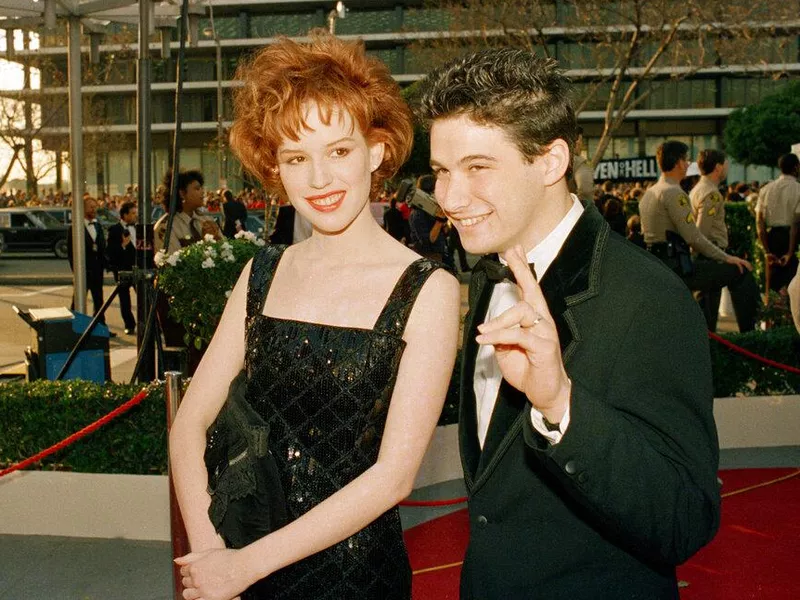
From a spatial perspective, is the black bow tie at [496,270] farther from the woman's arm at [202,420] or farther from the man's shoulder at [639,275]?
the woman's arm at [202,420]

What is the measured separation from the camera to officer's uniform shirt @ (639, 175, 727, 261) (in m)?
8.71

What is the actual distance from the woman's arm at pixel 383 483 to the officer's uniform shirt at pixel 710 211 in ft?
26.8

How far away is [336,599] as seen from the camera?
2168 millimetres

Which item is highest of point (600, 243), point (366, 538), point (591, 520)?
point (600, 243)

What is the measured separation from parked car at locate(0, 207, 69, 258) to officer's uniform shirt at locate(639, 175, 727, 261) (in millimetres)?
23515

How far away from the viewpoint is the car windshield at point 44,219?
29.6 meters

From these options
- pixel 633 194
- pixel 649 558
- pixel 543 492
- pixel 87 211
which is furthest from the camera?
pixel 633 194

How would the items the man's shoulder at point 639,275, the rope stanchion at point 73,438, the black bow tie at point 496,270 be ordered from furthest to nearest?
the rope stanchion at point 73,438 → the black bow tie at point 496,270 → the man's shoulder at point 639,275

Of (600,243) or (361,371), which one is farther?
(361,371)

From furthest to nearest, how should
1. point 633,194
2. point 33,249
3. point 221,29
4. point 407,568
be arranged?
point 221,29 → point 33,249 → point 633,194 → point 407,568

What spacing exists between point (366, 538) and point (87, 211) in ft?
47.2

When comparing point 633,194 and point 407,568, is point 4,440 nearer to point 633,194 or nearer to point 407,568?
point 407,568

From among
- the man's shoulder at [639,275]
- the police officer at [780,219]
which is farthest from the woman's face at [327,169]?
the police officer at [780,219]

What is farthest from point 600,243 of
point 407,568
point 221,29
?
point 221,29
